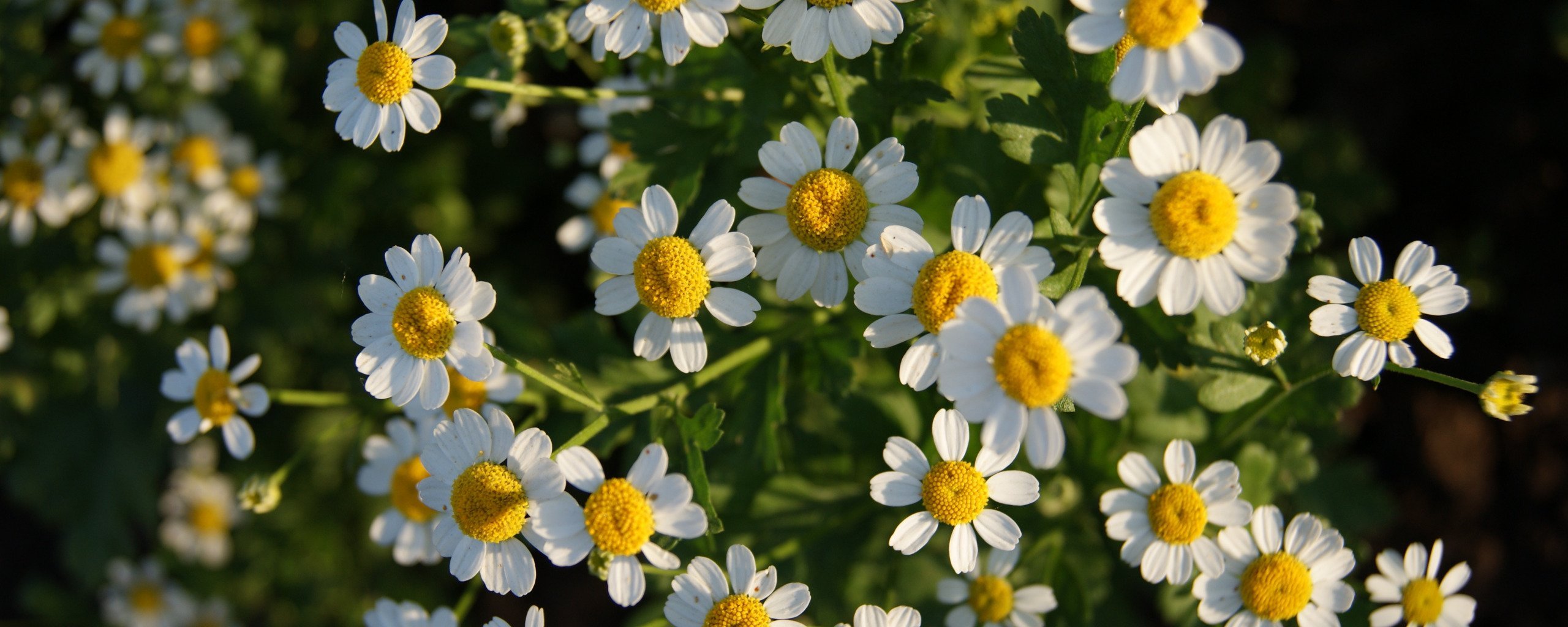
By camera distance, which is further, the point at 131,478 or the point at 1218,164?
the point at 131,478

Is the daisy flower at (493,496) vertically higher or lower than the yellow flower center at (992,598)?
higher

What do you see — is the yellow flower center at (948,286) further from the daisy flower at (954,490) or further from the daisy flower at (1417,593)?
the daisy flower at (1417,593)

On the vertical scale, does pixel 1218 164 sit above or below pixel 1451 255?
above

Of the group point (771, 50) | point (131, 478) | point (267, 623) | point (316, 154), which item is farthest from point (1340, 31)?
point (267, 623)

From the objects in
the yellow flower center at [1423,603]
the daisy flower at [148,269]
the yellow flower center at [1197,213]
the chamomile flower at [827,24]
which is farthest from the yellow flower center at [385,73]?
the yellow flower center at [1423,603]

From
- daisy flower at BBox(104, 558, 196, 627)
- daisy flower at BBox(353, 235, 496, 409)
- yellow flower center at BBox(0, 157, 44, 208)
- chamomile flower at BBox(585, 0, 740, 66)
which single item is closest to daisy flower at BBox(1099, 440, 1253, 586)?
chamomile flower at BBox(585, 0, 740, 66)

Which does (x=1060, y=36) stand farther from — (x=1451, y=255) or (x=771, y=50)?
(x=1451, y=255)

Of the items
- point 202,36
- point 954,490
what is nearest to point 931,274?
point 954,490
